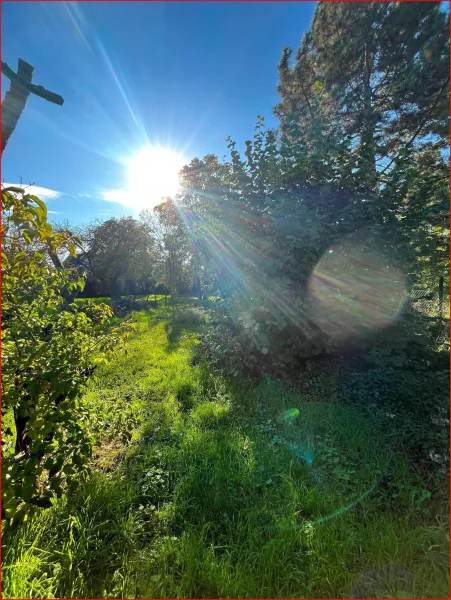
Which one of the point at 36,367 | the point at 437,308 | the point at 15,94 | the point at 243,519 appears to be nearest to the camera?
the point at 15,94

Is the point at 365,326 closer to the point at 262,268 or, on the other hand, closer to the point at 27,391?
the point at 262,268

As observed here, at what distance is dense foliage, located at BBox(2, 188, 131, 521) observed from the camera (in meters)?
1.11

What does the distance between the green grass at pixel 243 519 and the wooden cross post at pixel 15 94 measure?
69.2 inches

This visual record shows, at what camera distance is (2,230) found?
109 cm

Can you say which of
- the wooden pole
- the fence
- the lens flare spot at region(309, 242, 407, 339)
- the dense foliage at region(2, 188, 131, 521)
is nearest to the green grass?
the dense foliage at region(2, 188, 131, 521)

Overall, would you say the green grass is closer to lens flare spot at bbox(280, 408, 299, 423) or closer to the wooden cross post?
lens flare spot at bbox(280, 408, 299, 423)

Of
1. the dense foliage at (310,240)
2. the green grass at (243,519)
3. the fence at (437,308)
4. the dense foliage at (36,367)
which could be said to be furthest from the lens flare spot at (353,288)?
the dense foliage at (36,367)

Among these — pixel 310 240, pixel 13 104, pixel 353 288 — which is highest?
pixel 13 104

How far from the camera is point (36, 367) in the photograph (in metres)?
1.47

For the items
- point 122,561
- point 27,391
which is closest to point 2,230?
point 27,391

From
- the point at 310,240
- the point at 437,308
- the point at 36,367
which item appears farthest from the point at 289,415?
the point at 437,308

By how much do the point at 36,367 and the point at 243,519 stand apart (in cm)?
166

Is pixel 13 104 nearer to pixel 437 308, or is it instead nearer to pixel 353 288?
pixel 353 288

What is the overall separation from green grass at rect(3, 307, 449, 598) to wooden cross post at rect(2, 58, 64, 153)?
1.76 m
